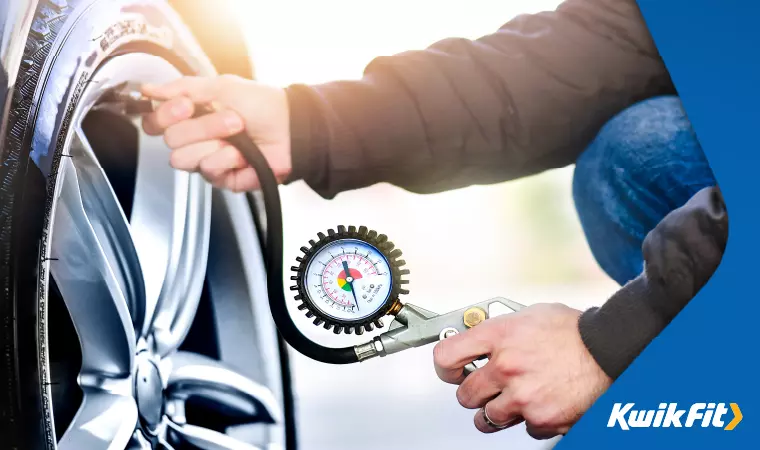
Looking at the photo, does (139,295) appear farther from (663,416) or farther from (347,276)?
(663,416)

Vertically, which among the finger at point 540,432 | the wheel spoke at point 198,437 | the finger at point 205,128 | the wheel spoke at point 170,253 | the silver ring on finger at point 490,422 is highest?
the finger at point 205,128

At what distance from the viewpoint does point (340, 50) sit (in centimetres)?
110

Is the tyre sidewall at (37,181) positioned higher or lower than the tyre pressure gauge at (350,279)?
higher

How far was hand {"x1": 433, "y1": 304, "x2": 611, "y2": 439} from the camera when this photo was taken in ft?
3.44

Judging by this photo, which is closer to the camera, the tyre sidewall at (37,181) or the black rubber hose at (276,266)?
the tyre sidewall at (37,181)

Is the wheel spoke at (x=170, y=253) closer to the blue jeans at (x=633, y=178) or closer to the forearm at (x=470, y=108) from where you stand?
the forearm at (x=470, y=108)

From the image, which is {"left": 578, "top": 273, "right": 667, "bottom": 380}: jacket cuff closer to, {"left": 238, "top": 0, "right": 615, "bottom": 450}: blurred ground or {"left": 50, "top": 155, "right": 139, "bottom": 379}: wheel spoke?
{"left": 238, "top": 0, "right": 615, "bottom": 450}: blurred ground

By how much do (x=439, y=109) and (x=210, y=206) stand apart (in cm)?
42

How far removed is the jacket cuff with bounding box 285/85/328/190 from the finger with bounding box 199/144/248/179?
0.09 metres

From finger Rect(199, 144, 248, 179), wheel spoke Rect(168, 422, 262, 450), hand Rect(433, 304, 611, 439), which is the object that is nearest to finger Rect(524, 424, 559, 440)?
hand Rect(433, 304, 611, 439)

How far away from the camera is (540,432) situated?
3.50 ft

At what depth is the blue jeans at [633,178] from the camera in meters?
1.06

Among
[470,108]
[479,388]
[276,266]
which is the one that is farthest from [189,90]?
[479,388]

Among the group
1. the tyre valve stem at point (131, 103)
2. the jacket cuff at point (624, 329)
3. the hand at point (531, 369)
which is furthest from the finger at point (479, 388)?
the tyre valve stem at point (131, 103)
